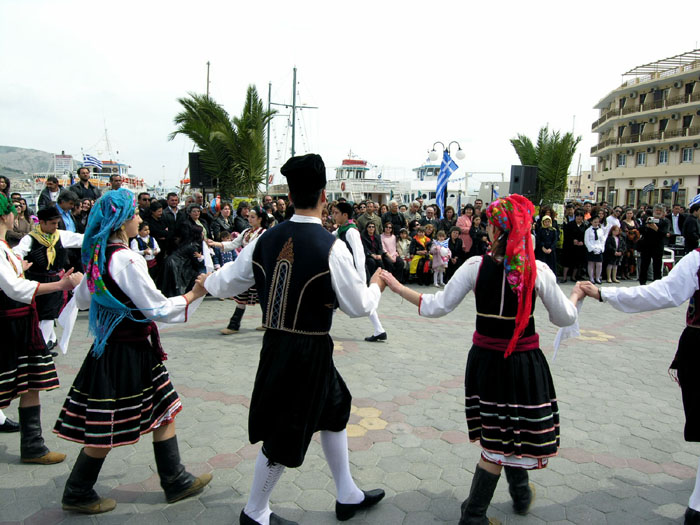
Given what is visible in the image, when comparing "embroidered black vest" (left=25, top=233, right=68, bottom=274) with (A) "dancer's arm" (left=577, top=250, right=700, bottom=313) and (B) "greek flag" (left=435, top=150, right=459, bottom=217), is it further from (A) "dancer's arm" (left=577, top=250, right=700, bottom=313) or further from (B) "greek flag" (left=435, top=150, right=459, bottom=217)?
(B) "greek flag" (left=435, top=150, right=459, bottom=217)

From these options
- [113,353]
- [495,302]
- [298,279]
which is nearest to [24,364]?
[113,353]

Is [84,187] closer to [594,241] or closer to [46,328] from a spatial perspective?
[46,328]

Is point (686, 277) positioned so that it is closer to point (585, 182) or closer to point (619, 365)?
point (619, 365)

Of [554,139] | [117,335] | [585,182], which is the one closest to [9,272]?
[117,335]

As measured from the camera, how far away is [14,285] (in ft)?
10.6

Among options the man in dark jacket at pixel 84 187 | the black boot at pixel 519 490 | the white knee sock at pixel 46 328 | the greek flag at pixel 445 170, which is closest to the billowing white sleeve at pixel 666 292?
the black boot at pixel 519 490

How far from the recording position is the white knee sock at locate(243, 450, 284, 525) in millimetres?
2719

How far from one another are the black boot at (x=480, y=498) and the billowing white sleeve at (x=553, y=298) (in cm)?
102

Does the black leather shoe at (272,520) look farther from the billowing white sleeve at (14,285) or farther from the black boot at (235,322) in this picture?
the black boot at (235,322)

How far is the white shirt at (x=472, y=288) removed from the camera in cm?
290

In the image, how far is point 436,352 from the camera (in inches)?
259

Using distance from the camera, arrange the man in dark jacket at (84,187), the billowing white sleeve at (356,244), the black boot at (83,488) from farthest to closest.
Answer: the man in dark jacket at (84,187) < the billowing white sleeve at (356,244) < the black boot at (83,488)

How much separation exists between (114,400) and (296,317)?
1215 millimetres

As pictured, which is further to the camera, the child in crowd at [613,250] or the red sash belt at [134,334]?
the child in crowd at [613,250]
